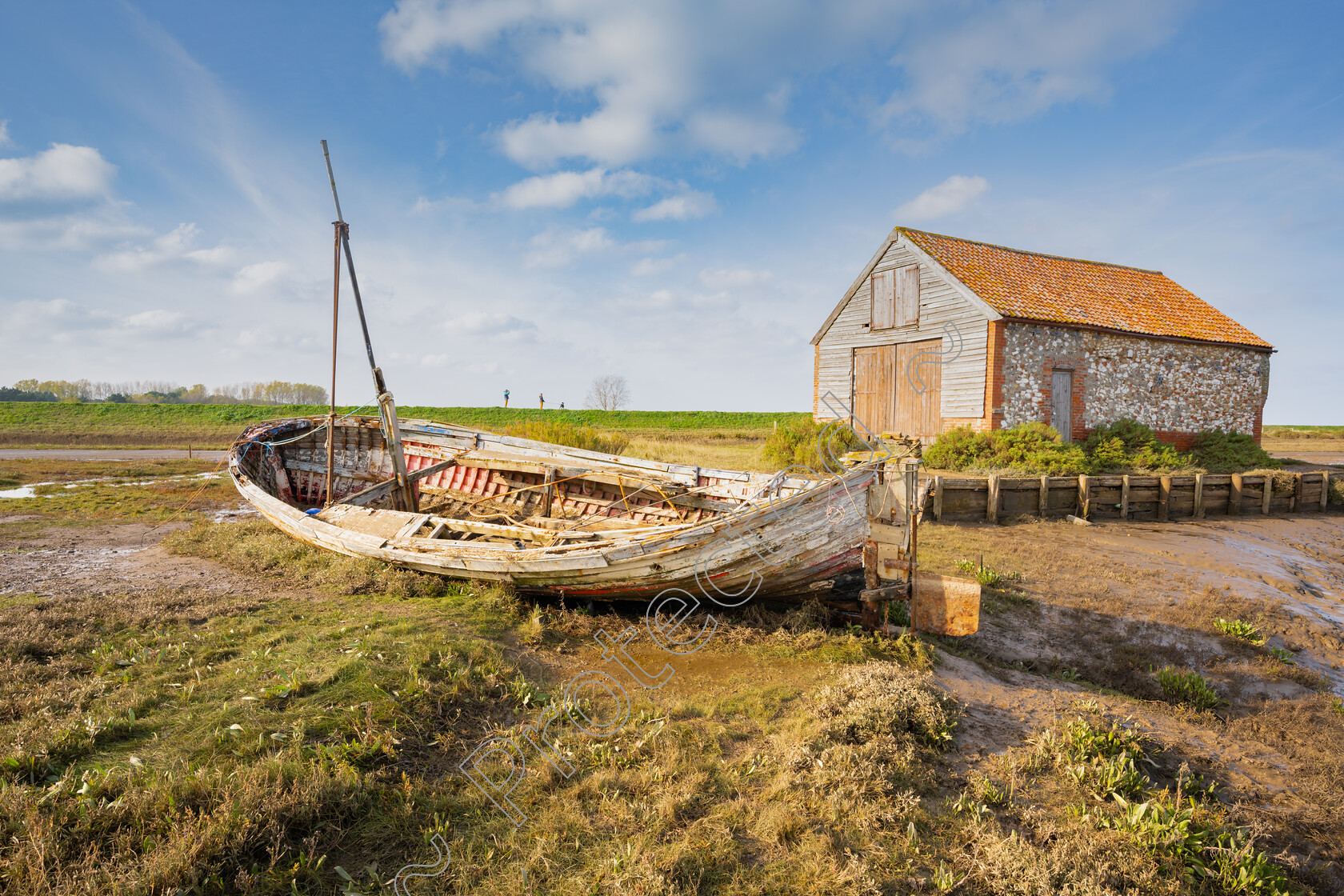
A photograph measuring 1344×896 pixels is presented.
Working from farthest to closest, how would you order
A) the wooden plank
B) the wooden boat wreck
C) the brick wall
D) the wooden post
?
1. the brick wall
2. the wooden post
3. the wooden boat wreck
4. the wooden plank

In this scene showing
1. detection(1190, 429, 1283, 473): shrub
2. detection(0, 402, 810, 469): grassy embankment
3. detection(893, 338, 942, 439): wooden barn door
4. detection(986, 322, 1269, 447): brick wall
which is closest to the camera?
detection(986, 322, 1269, 447): brick wall

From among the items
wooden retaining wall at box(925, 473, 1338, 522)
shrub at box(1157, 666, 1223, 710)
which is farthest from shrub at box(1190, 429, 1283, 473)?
shrub at box(1157, 666, 1223, 710)

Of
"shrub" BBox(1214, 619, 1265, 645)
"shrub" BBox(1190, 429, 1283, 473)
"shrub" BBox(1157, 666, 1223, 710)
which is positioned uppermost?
"shrub" BBox(1190, 429, 1283, 473)

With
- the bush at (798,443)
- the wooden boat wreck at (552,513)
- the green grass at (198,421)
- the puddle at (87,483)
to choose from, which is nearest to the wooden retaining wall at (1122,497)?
the bush at (798,443)

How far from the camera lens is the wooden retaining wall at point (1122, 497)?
13.1 meters

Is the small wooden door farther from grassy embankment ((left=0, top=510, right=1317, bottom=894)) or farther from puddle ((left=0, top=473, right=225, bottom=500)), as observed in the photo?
puddle ((left=0, top=473, right=225, bottom=500))

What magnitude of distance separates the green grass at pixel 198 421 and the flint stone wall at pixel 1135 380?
10960mm

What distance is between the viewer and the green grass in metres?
34.3

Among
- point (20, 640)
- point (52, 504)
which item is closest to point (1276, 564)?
point (20, 640)

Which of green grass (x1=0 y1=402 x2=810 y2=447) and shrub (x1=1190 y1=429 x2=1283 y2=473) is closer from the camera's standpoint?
shrub (x1=1190 y1=429 x2=1283 y2=473)

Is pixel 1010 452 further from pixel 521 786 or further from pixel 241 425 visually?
pixel 241 425

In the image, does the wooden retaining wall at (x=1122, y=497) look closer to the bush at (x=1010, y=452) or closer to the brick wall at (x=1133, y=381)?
the bush at (x=1010, y=452)

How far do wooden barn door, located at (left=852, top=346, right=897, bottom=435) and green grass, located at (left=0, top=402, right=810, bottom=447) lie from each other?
6.37m

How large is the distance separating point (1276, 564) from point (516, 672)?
13.6 meters
